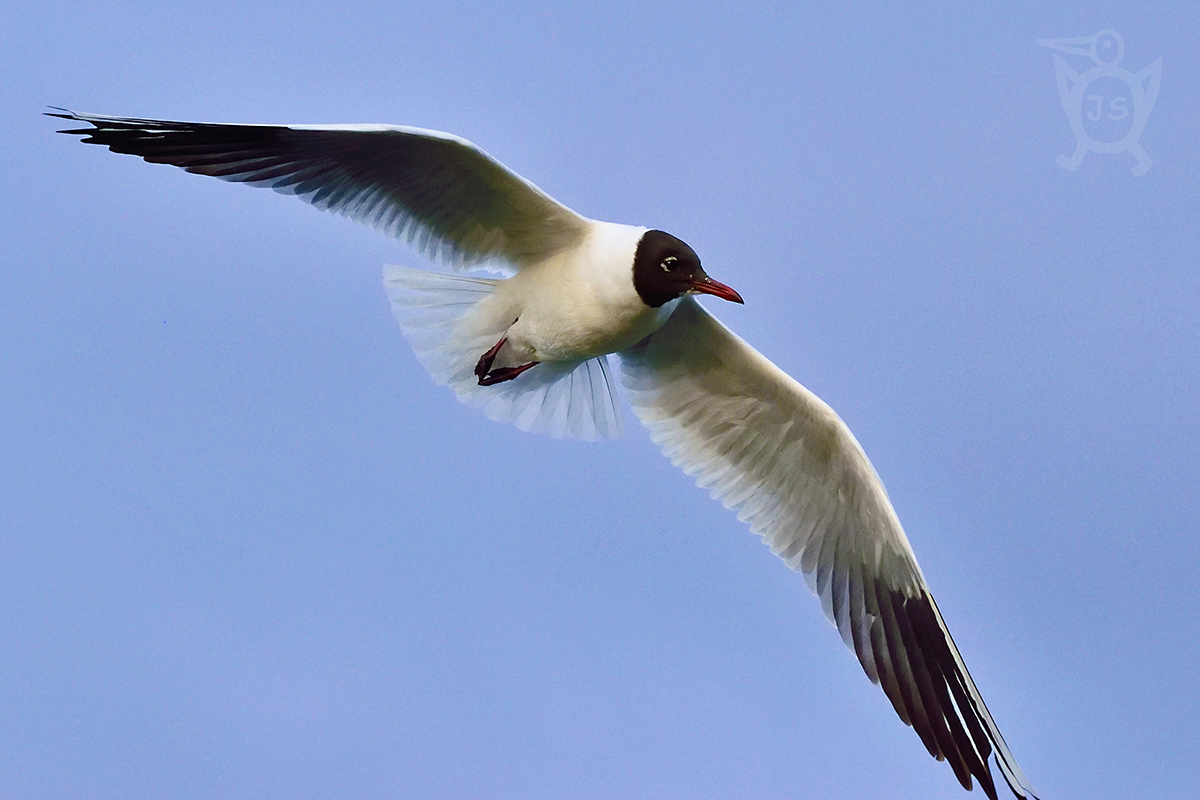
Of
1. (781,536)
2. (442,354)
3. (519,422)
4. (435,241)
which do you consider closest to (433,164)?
(435,241)

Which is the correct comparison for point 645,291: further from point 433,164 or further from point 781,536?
point 781,536

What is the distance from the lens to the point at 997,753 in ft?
17.2

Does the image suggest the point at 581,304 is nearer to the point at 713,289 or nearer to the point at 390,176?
the point at 713,289

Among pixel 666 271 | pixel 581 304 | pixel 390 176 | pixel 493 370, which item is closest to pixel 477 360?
pixel 493 370

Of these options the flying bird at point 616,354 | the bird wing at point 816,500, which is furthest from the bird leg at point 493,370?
the bird wing at point 816,500

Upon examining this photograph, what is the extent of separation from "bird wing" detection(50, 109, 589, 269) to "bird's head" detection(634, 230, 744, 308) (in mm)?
356

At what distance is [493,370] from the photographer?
5.21 m

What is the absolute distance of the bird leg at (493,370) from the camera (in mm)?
5113

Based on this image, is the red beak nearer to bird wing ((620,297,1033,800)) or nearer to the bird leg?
bird wing ((620,297,1033,800))

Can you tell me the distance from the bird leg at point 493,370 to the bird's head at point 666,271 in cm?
64

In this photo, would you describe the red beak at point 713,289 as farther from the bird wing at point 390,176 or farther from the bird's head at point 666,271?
the bird wing at point 390,176

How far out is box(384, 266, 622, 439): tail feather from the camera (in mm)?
5125

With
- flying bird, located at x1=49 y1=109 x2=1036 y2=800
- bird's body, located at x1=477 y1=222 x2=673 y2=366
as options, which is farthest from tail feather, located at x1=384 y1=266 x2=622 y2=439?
bird's body, located at x1=477 y1=222 x2=673 y2=366

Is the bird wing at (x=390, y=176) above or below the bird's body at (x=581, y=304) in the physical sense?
above
